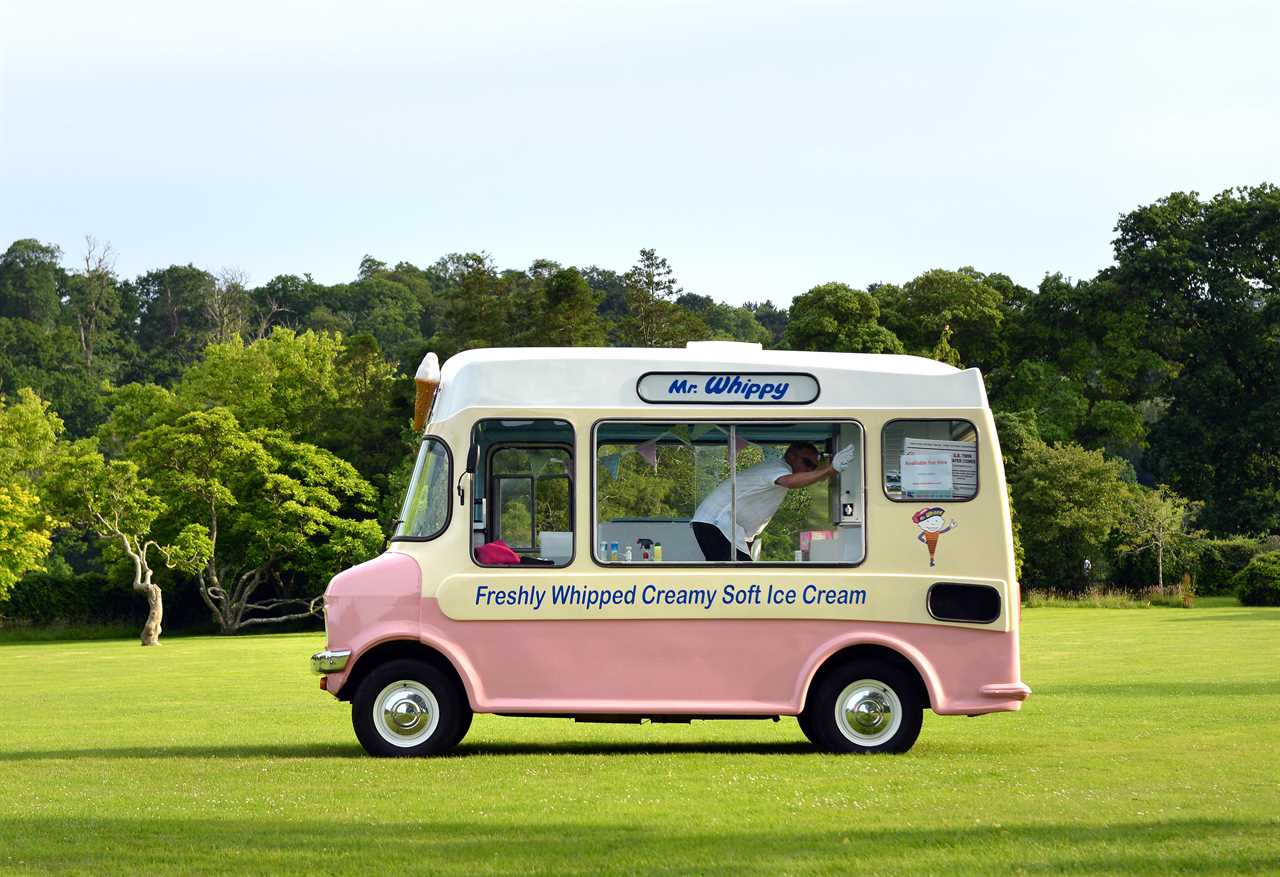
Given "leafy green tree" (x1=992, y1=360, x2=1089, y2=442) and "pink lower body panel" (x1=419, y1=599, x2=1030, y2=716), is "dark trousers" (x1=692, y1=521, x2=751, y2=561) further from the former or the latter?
"leafy green tree" (x1=992, y1=360, x2=1089, y2=442)

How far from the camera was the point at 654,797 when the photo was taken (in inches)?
459

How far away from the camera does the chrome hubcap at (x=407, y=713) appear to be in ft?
47.3

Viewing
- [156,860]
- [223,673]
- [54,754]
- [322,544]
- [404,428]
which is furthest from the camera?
[404,428]

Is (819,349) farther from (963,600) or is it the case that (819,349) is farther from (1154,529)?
(963,600)

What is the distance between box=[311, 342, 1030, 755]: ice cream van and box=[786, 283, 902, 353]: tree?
60.5m

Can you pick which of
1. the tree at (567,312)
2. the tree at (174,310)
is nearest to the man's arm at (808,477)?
the tree at (567,312)

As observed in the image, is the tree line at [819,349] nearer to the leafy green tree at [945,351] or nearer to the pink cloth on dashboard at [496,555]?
the leafy green tree at [945,351]

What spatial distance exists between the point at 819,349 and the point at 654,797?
6709 cm

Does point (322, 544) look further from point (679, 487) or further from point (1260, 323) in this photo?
point (679, 487)

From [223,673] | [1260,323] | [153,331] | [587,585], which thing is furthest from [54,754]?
[153,331]

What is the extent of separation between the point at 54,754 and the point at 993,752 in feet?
27.4

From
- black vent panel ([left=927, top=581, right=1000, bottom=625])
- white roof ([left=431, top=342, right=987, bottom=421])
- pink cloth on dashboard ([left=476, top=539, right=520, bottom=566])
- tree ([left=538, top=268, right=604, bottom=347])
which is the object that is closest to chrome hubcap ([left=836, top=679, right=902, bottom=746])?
black vent panel ([left=927, top=581, right=1000, bottom=625])

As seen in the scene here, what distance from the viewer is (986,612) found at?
1451 centimetres

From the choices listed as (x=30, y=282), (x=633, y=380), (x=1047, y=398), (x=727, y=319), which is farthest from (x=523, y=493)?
(x=30, y=282)
